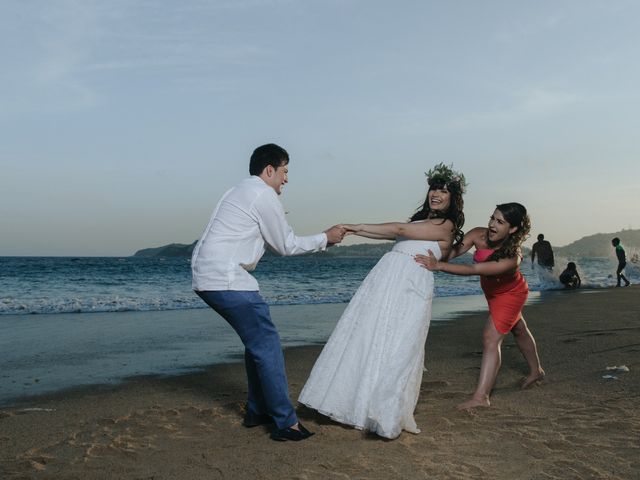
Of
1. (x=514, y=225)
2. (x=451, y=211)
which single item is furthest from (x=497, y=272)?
(x=451, y=211)

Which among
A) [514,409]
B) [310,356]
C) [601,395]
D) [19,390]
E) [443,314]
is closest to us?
[514,409]

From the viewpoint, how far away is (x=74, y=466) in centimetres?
402

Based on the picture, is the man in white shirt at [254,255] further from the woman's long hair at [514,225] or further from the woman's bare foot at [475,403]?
the woman's long hair at [514,225]

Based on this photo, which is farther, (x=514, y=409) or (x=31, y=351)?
(x=31, y=351)

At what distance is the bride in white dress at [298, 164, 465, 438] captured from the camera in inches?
182

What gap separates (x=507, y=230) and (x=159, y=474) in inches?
137

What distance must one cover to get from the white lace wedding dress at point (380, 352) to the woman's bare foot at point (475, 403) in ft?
2.51

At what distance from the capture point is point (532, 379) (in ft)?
20.5

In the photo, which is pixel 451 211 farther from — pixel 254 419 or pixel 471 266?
pixel 254 419

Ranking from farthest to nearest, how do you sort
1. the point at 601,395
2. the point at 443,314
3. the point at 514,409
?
the point at 443,314, the point at 601,395, the point at 514,409

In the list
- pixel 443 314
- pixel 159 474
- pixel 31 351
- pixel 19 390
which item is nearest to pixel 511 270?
pixel 159 474

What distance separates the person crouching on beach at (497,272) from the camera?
5426 mm

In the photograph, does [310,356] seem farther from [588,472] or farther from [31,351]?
[588,472]

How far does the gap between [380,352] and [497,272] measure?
55.2 inches
